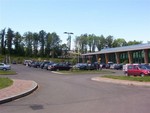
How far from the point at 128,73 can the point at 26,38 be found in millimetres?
144947

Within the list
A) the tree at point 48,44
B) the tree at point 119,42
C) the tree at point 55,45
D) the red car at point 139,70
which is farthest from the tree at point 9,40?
the red car at point 139,70

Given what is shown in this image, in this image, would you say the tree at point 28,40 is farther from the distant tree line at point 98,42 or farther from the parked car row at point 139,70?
the parked car row at point 139,70

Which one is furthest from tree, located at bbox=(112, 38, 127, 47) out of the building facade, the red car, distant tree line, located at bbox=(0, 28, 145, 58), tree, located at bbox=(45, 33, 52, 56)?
the red car

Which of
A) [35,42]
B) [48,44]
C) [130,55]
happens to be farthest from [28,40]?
[130,55]

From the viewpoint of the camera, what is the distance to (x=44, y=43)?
182750 millimetres

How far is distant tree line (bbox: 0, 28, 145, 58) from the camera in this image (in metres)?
174

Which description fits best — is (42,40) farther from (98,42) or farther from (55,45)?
(98,42)

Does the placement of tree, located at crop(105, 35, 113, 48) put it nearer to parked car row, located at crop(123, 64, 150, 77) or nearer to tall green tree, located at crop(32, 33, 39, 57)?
tall green tree, located at crop(32, 33, 39, 57)

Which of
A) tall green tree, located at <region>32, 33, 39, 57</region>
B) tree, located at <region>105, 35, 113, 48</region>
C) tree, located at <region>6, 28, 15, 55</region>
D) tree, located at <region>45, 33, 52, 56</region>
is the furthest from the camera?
tall green tree, located at <region>32, 33, 39, 57</region>

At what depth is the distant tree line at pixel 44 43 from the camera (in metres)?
174

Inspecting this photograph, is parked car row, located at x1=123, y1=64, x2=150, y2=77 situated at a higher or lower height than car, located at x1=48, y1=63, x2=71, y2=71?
lower

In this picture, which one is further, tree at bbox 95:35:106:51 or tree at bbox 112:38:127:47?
tree at bbox 95:35:106:51

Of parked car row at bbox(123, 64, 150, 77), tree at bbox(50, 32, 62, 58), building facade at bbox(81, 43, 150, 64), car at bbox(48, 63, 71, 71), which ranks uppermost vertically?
tree at bbox(50, 32, 62, 58)

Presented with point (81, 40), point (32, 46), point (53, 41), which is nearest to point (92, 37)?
point (81, 40)
